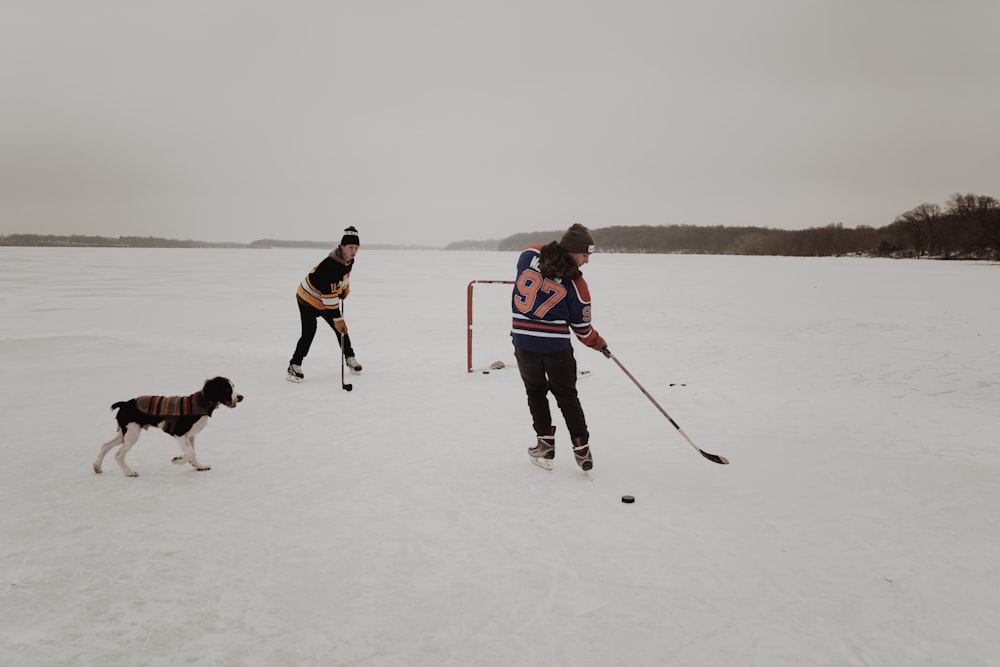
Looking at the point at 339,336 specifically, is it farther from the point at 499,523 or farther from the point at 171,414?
the point at 499,523

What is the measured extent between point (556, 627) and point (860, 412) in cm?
481

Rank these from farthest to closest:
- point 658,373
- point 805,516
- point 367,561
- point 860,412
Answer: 1. point 658,373
2. point 860,412
3. point 805,516
4. point 367,561

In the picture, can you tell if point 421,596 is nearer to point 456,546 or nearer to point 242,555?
point 456,546

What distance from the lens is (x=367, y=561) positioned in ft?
9.90

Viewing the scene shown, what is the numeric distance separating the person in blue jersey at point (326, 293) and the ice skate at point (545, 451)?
3.49m

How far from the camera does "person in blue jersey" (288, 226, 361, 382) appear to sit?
692 centimetres

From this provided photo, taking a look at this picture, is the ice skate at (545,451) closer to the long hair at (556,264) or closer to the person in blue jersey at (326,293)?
the long hair at (556,264)

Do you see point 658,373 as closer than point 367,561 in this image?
No

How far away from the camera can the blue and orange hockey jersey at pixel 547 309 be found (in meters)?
4.02

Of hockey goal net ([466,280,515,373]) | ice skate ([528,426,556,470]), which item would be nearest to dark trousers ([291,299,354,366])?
hockey goal net ([466,280,515,373])

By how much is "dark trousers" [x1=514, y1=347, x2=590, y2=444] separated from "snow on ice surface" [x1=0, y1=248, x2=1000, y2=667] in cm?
44

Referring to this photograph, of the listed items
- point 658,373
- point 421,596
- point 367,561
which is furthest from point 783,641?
point 658,373

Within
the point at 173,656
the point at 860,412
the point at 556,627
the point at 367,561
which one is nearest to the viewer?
the point at 173,656

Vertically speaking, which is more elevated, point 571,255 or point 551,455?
point 571,255
